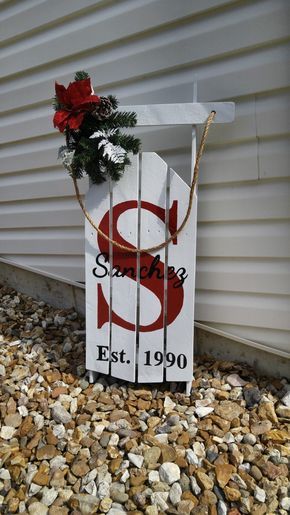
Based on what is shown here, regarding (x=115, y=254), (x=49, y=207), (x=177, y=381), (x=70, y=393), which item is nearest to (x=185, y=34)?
(x=115, y=254)

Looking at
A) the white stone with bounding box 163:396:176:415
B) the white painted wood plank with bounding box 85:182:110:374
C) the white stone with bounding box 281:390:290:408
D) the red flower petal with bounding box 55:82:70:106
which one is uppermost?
the red flower petal with bounding box 55:82:70:106

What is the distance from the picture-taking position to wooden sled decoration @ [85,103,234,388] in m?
1.65

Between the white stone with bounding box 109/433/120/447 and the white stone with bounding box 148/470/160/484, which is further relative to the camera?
the white stone with bounding box 109/433/120/447

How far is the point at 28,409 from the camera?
1750 millimetres

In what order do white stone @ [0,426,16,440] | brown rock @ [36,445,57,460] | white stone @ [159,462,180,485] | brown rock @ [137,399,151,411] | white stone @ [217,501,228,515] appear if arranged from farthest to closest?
brown rock @ [137,399,151,411], white stone @ [0,426,16,440], brown rock @ [36,445,57,460], white stone @ [159,462,180,485], white stone @ [217,501,228,515]

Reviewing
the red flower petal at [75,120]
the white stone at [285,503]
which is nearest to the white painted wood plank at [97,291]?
the red flower petal at [75,120]

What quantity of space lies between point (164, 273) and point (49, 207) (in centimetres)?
101

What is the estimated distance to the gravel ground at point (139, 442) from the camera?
1.35 m

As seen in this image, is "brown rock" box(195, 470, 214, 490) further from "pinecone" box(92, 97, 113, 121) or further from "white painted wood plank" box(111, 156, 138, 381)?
"pinecone" box(92, 97, 113, 121)

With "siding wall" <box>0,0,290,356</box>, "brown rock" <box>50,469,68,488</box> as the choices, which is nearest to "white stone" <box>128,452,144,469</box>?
"brown rock" <box>50,469,68,488</box>

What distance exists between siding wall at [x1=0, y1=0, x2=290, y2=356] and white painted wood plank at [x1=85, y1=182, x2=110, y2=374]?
0.44 m

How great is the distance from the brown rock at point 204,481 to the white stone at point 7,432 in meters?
0.75

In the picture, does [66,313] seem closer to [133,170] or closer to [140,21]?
[133,170]

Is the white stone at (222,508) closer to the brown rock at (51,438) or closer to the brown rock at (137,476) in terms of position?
the brown rock at (137,476)
